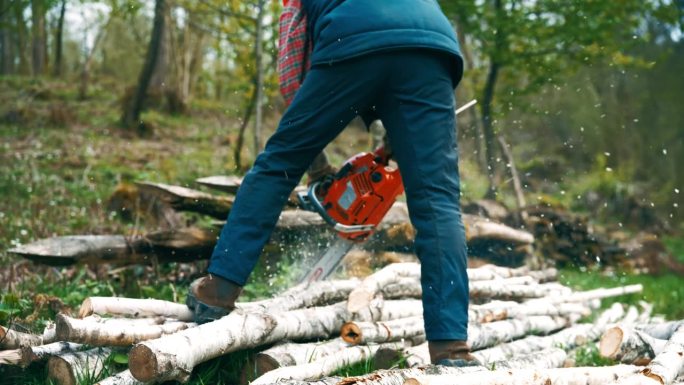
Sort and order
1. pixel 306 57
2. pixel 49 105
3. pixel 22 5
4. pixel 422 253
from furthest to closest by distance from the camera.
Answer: pixel 49 105, pixel 22 5, pixel 306 57, pixel 422 253

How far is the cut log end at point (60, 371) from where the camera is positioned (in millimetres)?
2332

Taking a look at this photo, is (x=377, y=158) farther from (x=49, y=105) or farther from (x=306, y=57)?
(x=49, y=105)

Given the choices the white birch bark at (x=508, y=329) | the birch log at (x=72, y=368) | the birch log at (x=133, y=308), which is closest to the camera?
the birch log at (x=72, y=368)

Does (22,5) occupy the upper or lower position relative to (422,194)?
upper

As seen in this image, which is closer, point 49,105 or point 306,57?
point 306,57

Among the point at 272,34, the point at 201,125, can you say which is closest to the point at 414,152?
the point at 272,34

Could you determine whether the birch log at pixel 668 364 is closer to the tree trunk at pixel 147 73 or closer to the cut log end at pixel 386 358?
the cut log end at pixel 386 358

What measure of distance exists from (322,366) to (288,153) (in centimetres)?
85

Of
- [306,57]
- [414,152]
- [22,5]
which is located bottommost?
[414,152]

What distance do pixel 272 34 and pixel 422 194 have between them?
5939 millimetres

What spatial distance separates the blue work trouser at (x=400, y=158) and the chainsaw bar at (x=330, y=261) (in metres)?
0.93

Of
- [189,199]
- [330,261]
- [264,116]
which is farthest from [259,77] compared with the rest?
[330,261]

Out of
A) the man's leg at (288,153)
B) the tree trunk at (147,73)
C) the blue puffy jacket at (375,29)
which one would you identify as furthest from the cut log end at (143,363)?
the tree trunk at (147,73)

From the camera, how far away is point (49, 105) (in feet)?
45.9
